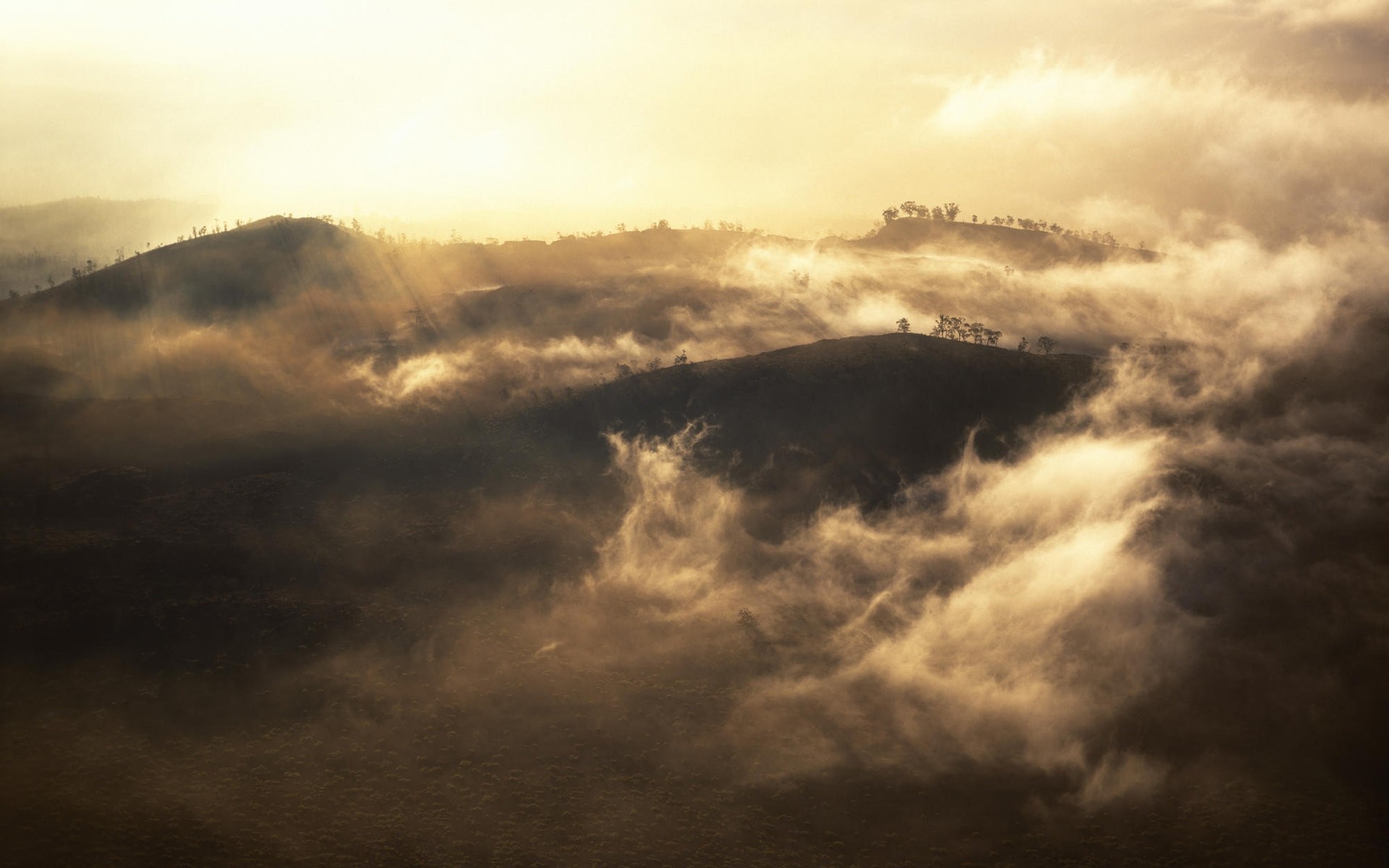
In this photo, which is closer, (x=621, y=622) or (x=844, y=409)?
(x=621, y=622)

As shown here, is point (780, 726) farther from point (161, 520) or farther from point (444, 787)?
point (161, 520)

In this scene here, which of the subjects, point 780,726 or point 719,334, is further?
point 719,334

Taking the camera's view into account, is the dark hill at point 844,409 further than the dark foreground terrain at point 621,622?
Yes

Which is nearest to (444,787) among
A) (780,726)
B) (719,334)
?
(780,726)

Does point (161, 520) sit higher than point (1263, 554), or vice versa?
point (161, 520)

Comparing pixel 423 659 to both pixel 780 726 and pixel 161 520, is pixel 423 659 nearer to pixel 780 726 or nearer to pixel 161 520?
pixel 780 726

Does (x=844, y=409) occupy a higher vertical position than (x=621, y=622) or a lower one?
higher

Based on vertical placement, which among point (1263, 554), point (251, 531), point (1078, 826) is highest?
point (251, 531)

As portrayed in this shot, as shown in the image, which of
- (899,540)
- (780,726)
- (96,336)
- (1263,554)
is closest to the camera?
(780,726)

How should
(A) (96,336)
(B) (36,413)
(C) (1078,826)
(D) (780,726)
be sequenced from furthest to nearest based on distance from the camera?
1. (A) (96,336)
2. (B) (36,413)
3. (D) (780,726)
4. (C) (1078,826)

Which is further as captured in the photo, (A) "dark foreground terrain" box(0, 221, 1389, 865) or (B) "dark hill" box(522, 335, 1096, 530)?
(B) "dark hill" box(522, 335, 1096, 530)
